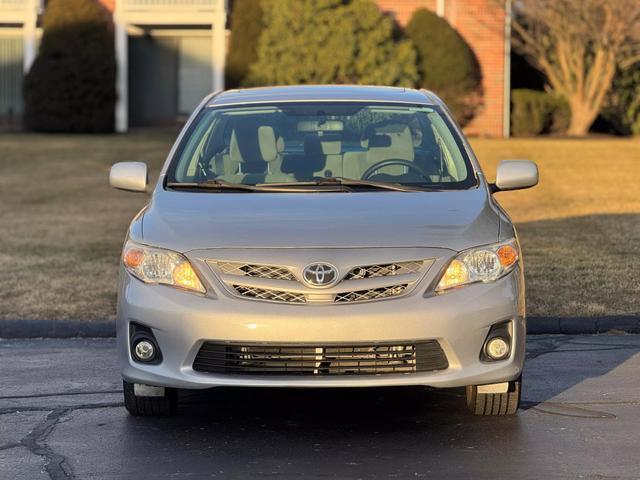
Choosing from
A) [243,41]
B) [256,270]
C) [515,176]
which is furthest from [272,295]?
[243,41]


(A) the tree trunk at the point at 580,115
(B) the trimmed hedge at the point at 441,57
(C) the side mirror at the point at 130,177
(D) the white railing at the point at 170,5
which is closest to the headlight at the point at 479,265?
(C) the side mirror at the point at 130,177

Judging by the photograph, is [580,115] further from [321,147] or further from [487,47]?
[321,147]

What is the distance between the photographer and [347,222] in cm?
656

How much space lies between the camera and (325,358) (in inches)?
247

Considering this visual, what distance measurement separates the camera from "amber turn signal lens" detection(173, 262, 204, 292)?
6.38 metres

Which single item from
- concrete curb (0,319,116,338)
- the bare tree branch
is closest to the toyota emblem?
Result: concrete curb (0,319,116,338)

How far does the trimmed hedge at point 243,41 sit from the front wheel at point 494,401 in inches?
1088

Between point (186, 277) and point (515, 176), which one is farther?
point (515, 176)

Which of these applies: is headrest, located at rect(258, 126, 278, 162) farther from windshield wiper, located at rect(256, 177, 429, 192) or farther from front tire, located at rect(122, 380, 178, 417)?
front tire, located at rect(122, 380, 178, 417)

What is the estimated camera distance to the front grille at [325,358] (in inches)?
247

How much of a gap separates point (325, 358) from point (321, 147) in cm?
180

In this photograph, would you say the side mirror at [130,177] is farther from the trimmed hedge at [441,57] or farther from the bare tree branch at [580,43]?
the bare tree branch at [580,43]

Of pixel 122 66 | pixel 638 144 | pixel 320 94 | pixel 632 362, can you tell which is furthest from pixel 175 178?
pixel 122 66

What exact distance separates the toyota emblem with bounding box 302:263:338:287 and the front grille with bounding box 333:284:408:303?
8 centimetres
